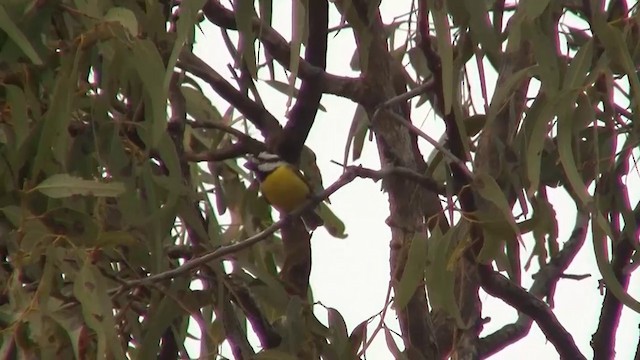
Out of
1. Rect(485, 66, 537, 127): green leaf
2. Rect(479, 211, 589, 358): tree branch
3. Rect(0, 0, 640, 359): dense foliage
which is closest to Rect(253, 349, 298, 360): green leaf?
Rect(0, 0, 640, 359): dense foliage

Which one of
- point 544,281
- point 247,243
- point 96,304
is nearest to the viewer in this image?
point 96,304

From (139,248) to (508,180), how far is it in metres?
0.47

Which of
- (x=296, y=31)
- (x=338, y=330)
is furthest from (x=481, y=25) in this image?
(x=338, y=330)

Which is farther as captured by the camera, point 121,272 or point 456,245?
point 121,272

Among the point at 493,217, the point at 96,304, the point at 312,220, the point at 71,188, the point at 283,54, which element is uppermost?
the point at 283,54

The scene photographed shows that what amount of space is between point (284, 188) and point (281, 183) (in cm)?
1

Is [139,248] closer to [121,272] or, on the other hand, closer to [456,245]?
[121,272]

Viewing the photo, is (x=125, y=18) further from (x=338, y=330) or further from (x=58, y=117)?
(x=338, y=330)

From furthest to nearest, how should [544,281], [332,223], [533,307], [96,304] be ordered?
[332,223] → [544,281] → [533,307] → [96,304]

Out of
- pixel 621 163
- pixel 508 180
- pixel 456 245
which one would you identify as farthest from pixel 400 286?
pixel 621 163

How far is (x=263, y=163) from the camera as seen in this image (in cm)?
188

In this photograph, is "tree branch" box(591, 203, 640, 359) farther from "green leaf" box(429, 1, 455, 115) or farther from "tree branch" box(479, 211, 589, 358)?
"green leaf" box(429, 1, 455, 115)

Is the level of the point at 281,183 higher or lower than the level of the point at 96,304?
higher

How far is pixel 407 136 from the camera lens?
176 cm
